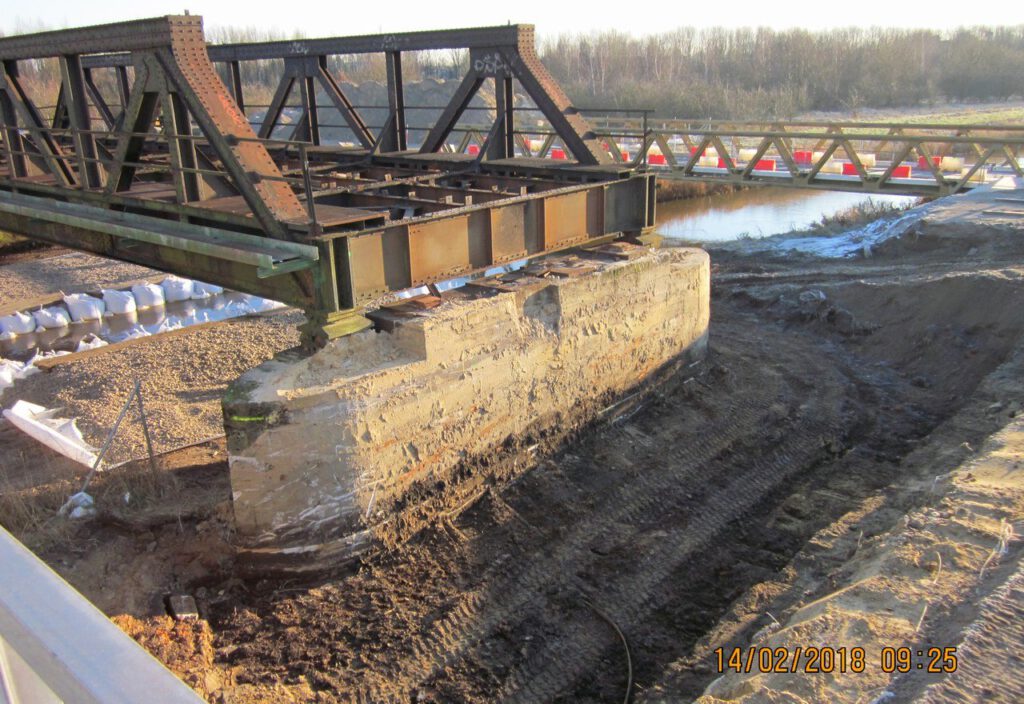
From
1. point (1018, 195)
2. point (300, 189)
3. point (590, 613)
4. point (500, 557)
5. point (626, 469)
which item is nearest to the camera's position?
point (590, 613)

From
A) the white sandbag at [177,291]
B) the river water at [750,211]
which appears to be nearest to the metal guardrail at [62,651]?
the white sandbag at [177,291]

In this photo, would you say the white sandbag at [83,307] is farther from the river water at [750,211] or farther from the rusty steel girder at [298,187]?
the river water at [750,211]

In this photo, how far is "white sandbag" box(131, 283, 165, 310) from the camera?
16844mm

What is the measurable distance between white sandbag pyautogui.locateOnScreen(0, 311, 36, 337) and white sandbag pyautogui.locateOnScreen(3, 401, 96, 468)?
6229 mm

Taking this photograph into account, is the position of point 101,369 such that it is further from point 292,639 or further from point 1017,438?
point 1017,438

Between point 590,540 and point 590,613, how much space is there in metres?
1.02

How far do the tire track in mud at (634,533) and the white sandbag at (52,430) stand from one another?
4.67 m

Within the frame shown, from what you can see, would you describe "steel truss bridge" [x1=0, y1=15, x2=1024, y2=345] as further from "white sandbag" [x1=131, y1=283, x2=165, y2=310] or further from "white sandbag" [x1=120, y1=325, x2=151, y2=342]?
"white sandbag" [x1=131, y1=283, x2=165, y2=310]

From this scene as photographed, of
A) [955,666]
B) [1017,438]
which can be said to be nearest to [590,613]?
[955,666]

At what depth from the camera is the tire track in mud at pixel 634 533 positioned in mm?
6465

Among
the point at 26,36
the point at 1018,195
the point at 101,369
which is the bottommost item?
the point at 101,369

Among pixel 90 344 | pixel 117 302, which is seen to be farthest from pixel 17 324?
pixel 90 344

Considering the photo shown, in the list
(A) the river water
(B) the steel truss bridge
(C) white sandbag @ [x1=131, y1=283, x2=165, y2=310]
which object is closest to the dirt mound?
(B) the steel truss bridge

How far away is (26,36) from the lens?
31.5ft
